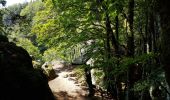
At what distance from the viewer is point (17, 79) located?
10711mm

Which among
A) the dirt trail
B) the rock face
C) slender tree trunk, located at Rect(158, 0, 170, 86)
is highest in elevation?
slender tree trunk, located at Rect(158, 0, 170, 86)

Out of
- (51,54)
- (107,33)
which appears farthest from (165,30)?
(51,54)

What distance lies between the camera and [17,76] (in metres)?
10.8

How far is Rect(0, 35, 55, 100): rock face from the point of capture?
10234 millimetres

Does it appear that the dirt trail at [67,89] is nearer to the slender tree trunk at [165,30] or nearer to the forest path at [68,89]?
the forest path at [68,89]

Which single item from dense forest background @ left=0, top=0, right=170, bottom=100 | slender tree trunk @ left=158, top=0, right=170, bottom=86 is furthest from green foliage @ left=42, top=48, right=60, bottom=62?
slender tree trunk @ left=158, top=0, right=170, bottom=86

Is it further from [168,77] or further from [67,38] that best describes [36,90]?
[168,77]

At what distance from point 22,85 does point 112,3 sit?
452cm

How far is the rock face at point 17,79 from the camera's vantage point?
10.2 m

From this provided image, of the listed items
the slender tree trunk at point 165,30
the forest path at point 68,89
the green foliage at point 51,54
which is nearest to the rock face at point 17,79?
the green foliage at point 51,54

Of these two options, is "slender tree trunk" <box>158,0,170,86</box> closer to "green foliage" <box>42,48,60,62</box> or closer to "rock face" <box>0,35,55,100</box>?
"rock face" <box>0,35,55,100</box>

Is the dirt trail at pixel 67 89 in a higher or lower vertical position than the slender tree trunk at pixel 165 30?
lower

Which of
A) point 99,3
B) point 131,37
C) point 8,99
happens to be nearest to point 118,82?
point 131,37

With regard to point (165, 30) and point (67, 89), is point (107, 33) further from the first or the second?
point (165, 30)
